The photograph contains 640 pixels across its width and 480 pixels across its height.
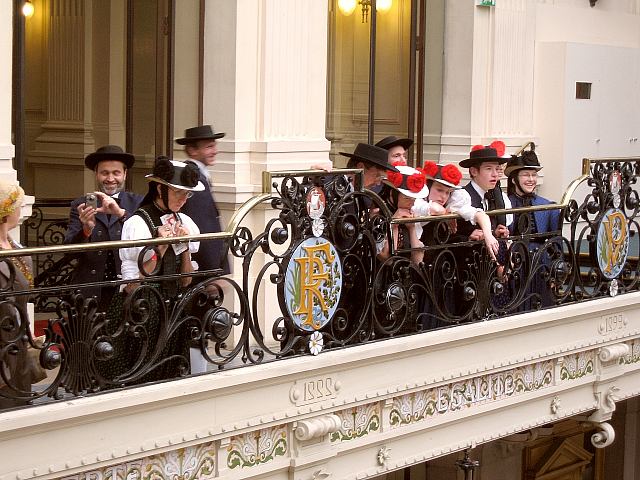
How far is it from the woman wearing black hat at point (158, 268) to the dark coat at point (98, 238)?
140mm

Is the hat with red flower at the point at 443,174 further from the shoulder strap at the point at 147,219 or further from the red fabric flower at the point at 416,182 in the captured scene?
the shoulder strap at the point at 147,219

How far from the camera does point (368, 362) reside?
8906 millimetres

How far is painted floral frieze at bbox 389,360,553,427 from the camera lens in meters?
9.34

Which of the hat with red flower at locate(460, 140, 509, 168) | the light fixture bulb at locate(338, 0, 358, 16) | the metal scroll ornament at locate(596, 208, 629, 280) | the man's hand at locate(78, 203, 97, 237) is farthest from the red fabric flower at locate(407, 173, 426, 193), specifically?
the light fixture bulb at locate(338, 0, 358, 16)

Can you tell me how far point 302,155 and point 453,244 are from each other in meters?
2.33

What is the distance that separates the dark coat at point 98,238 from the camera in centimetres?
764

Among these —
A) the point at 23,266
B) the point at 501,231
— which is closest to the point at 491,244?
the point at 501,231

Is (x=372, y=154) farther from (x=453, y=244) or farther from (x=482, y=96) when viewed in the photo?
(x=482, y=96)

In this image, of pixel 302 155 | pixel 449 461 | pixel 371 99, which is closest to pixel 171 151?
pixel 302 155

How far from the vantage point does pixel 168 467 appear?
7.51m

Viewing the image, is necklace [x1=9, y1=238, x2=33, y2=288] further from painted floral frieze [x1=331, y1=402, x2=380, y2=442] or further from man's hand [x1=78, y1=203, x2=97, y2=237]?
painted floral frieze [x1=331, y1=402, x2=380, y2=442]

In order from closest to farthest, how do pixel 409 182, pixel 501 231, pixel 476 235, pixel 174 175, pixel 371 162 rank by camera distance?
pixel 174 175 → pixel 371 162 → pixel 409 182 → pixel 476 235 → pixel 501 231

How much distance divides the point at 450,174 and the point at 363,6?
4.87 metres

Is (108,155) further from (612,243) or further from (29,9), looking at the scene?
(29,9)
